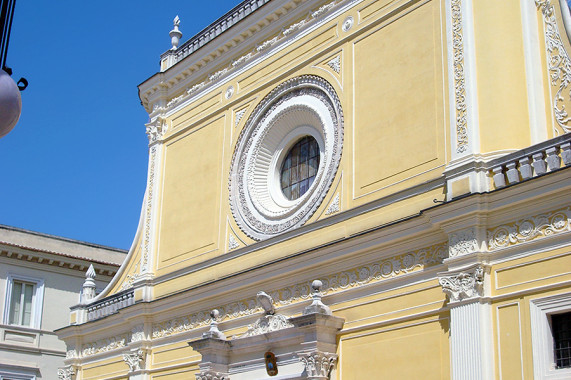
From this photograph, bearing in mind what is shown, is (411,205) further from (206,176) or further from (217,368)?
(206,176)

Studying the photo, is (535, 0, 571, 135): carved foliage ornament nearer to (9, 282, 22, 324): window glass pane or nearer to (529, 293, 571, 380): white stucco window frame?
Answer: (529, 293, 571, 380): white stucco window frame

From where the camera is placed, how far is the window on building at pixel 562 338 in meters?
10.1

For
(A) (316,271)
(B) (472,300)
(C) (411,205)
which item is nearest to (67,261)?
(A) (316,271)

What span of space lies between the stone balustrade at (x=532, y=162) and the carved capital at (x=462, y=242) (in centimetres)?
75

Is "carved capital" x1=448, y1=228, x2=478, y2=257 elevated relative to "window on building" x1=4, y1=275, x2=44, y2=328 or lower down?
lower down

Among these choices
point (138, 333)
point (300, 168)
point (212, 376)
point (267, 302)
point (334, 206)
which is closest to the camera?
point (334, 206)

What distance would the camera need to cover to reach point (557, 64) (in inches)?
463

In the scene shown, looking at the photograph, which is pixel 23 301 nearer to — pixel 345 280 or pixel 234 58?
pixel 234 58

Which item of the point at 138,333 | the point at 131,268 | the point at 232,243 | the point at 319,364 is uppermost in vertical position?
the point at 131,268

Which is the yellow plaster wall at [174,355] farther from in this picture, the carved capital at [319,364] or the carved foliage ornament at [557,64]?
the carved foliage ornament at [557,64]

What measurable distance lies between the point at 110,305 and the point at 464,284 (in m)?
10.4

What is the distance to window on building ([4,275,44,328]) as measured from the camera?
24.3 metres

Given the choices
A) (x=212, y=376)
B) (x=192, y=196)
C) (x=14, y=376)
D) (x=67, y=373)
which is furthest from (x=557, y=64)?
(x=14, y=376)

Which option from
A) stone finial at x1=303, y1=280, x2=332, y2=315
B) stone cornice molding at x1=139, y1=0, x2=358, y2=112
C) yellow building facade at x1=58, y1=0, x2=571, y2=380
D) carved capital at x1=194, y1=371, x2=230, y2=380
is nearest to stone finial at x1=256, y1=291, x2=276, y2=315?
yellow building facade at x1=58, y1=0, x2=571, y2=380
